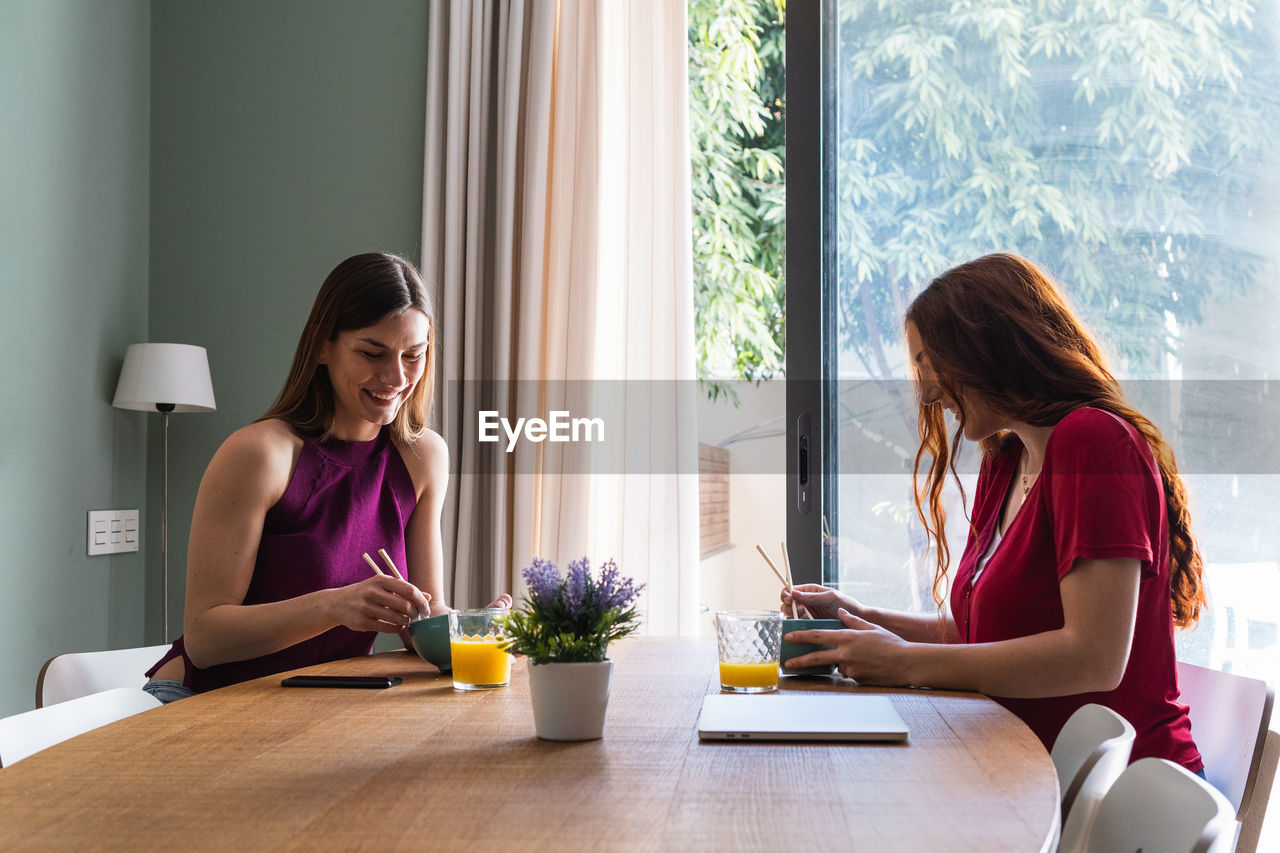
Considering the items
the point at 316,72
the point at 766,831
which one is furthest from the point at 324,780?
the point at 316,72

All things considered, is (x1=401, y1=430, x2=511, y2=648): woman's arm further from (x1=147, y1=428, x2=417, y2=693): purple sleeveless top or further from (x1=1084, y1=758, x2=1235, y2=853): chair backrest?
(x1=1084, y1=758, x2=1235, y2=853): chair backrest

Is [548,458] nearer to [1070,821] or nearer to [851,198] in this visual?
[851,198]

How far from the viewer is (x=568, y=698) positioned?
1.05 metres

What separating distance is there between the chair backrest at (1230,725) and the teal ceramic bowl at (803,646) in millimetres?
483

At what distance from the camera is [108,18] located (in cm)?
292

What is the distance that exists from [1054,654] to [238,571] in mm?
1151

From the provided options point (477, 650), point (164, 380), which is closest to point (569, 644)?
point (477, 650)

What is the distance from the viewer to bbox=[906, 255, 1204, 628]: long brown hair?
1.51 meters

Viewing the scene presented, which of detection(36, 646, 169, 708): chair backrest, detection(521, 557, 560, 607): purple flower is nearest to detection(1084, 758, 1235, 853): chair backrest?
detection(521, 557, 560, 607): purple flower

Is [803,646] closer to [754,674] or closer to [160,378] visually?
[754,674]

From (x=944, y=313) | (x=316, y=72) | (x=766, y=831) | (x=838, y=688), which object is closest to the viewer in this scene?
(x=766, y=831)

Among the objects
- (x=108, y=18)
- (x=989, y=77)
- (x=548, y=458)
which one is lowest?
(x=548, y=458)

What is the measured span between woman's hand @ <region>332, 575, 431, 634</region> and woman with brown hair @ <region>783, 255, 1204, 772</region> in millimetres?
503

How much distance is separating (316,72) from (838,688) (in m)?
2.48
